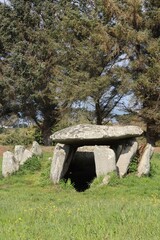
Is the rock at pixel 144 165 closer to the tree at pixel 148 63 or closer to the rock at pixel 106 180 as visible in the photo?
the rock at pixel 106 180

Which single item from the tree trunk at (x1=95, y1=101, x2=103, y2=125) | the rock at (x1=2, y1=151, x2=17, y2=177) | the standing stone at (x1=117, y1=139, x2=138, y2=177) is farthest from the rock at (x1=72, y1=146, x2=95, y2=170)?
the tree trunk at (x1=95, y1=101, x2=103, y2=125)

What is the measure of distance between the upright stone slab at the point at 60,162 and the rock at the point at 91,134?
0.35 metres

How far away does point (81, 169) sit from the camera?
16.1m

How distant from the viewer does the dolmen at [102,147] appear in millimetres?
Answer: 13172

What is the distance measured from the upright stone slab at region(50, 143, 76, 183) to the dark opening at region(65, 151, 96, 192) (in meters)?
1.24

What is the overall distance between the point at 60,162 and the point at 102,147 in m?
1.42

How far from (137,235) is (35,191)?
278 inches

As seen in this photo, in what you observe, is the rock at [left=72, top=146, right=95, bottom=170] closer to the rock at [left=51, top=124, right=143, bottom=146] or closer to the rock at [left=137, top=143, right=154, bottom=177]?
the rock at [left=51, top=124, right=143, bottom=146]

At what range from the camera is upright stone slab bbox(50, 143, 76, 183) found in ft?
44.3

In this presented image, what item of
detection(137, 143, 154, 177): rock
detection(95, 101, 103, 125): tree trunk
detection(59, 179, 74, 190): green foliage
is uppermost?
detection(137, 143, 154, 177): rock

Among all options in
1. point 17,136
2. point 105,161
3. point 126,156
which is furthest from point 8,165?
point 17,136

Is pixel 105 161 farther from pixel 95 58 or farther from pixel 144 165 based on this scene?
pixel 95 58

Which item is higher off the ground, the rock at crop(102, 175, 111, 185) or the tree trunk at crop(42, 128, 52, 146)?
the rock at crop(102, 175, 111, 185)

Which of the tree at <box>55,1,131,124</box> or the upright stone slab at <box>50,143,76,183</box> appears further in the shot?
the tree at <box>55,1,131,124</box>
